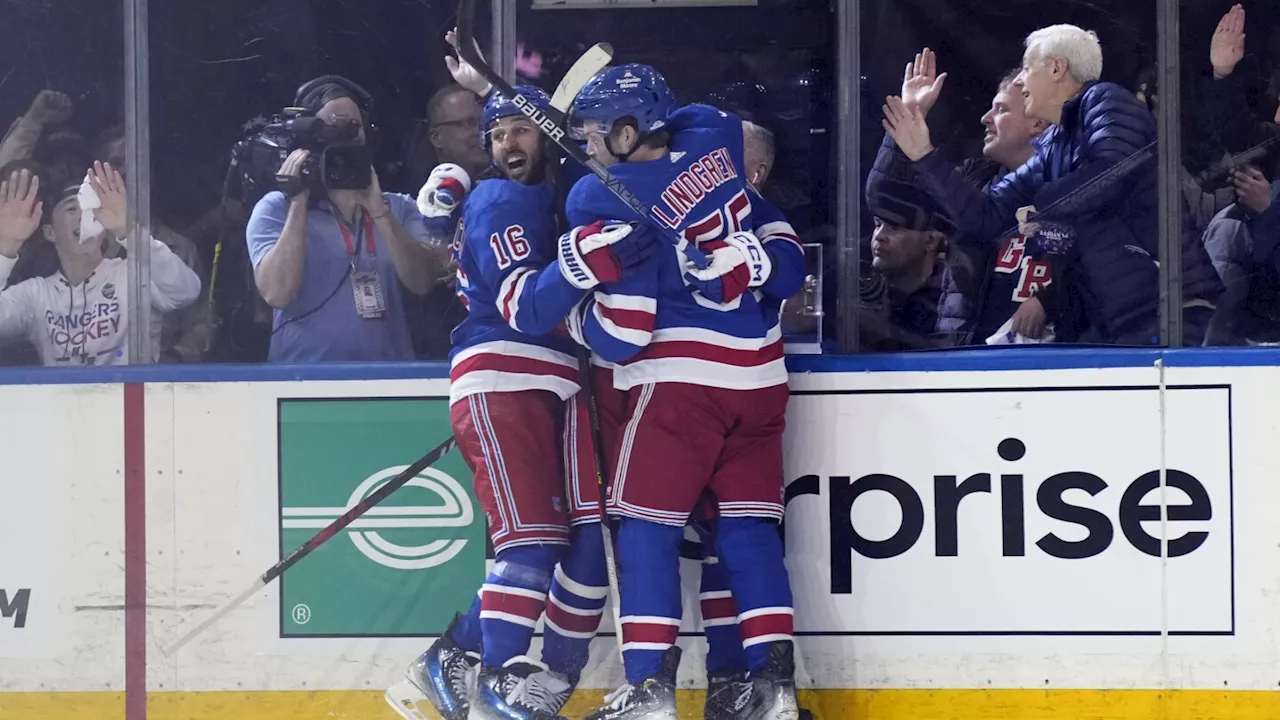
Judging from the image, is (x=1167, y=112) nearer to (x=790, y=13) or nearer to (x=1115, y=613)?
(x=790, y=13)

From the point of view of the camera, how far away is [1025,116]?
2.87m

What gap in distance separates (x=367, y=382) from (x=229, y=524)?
428mm

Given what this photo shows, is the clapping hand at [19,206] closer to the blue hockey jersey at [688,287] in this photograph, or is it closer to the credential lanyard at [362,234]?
the credential lanyard at [362,234]

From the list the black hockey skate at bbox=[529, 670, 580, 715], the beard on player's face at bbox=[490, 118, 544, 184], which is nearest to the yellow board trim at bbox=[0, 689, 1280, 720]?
the black hockey skate at bbox=[529, 670, 580, 715]

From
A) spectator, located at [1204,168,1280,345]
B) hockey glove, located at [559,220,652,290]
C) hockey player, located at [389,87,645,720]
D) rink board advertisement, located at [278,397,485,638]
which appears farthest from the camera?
rink board advertisement, located at [278,397,485,638]

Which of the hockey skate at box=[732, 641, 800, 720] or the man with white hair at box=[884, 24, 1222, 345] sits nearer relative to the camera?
the hockey skate at box=[732, 641, 800, 720]

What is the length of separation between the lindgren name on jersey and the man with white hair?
41 cm

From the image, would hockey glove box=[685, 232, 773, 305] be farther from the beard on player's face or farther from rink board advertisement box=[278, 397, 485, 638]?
rink board advertisement box=[278, 397, 485, 638]

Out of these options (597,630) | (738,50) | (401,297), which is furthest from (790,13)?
(597,630)

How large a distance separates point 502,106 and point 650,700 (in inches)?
47.3

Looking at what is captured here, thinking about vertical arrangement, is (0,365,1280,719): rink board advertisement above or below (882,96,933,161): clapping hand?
below

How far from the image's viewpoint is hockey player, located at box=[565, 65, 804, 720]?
2652 mm

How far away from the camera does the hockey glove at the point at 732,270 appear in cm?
265

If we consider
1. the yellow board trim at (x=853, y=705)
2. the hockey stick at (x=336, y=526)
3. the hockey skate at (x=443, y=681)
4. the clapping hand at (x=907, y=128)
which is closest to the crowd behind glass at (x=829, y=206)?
the clapping hand at (x=907, y=128)
